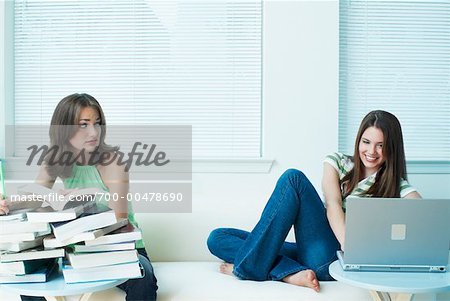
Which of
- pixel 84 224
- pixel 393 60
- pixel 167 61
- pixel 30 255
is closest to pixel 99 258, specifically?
pixel 84 224

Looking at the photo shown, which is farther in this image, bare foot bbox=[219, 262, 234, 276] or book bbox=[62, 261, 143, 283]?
bare foot bbox=[219, 262, 234, 276]

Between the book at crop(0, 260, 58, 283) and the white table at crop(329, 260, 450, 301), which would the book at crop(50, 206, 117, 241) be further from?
the white table at crop(329, 260, 450, 301)

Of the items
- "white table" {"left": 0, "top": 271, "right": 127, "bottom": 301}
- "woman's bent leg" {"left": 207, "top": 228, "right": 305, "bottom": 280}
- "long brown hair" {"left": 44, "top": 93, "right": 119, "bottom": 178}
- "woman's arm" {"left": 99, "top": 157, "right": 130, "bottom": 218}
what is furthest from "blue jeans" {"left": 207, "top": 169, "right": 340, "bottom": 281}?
"long brown hair" {"left": 44, "top": 93, "right": 119, "bottom": 178}

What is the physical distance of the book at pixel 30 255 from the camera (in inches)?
69.4

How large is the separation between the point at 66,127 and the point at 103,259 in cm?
84

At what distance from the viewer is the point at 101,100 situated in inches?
125

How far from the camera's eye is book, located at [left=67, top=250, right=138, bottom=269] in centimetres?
176

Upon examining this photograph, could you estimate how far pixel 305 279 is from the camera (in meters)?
2.14

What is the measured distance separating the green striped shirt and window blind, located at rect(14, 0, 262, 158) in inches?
30.8

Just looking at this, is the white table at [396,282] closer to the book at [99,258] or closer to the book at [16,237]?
the book at [99,258]

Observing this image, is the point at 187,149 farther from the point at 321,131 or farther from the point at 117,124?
the point at 321,131

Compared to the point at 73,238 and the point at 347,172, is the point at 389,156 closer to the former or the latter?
the point at 347,172

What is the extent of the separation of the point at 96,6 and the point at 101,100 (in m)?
0.56

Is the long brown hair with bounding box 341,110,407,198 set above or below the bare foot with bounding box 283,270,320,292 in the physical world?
above
